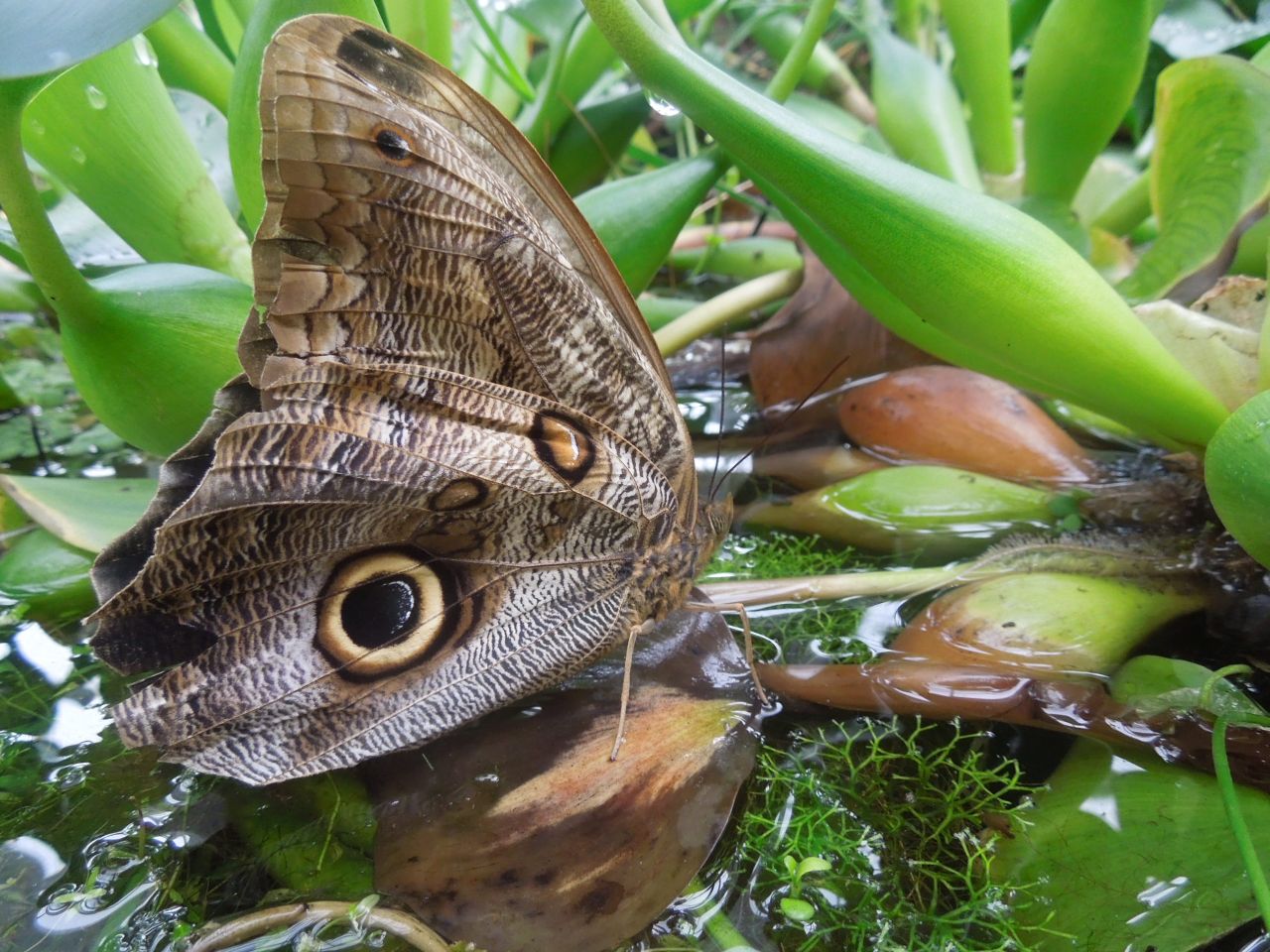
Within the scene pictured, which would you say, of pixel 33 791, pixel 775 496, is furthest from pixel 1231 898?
pixel 33 791

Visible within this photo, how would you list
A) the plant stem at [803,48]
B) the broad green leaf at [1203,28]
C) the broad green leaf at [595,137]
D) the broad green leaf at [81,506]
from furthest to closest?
the broad green leaf at [1203,28] → the broad green leaf at [595,137] → the plant stem at [803,48] → the broad green leaf at [81,506]

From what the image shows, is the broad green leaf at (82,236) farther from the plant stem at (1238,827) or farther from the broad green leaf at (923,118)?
the plant stem at (1238,827)

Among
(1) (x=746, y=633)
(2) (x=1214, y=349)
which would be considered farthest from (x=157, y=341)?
(2) (x=1214, y=349)

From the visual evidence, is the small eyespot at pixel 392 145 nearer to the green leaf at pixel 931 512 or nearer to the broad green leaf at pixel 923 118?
the green leaf at pixel 931 512

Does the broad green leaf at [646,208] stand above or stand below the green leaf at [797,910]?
above

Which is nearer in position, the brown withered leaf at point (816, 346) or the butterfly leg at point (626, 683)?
the butterfly leg at point (626, 683)

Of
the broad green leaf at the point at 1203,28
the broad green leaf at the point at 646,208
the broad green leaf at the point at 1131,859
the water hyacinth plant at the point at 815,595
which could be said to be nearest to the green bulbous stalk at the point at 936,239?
the water hyacinth plant at the point at 815,595

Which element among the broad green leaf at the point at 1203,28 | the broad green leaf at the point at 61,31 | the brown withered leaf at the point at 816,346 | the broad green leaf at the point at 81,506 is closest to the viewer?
the broad green leaf at the point at 61,31

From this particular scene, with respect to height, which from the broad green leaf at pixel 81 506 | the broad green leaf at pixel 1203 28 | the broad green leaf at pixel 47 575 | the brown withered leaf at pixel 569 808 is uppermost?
the broad green leaf at pixel 1203 28

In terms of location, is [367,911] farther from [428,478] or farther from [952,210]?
[952,210]
